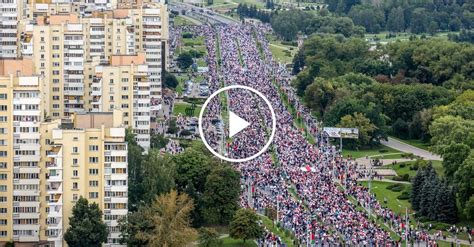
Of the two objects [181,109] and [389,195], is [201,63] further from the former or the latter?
[389,195]

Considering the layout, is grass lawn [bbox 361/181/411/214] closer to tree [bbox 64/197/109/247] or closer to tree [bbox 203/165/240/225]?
tree [bbox 203/165/240/225]

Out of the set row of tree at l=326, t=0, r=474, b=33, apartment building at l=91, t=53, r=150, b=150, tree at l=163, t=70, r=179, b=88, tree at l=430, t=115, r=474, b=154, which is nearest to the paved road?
tree at l=430, t=115, r=474, b=154

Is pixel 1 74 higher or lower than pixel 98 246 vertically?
higher

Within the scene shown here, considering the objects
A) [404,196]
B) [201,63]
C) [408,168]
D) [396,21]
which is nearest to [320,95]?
[408,168]

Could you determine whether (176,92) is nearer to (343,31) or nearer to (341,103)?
(341,103)

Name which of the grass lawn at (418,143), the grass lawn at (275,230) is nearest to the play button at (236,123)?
the grass lawn at (418,143)

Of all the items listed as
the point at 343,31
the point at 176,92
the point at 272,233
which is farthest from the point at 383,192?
→ the point at 343,31

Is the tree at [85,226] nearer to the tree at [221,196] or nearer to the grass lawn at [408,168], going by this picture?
the tree at [221,196]
